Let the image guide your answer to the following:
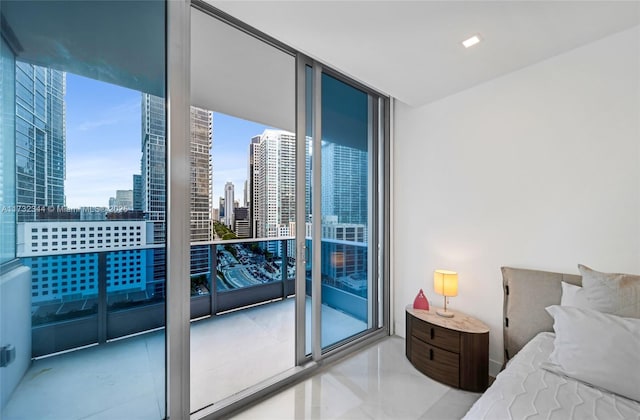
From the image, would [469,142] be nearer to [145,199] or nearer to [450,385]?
[450,385]

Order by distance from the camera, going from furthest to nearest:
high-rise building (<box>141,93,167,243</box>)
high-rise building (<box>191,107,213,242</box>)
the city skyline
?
high-rise building (<box>191,107,213,242</box>)
high-rise building (<box>141,93,167,243</box>)
the city skyline

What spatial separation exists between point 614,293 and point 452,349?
1.06 metres

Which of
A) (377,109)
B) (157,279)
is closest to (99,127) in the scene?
(157,279)

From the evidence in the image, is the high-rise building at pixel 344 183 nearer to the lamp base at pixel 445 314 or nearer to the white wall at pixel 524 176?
the white wall at pixel 524 176

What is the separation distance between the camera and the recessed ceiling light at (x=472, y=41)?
1.69m

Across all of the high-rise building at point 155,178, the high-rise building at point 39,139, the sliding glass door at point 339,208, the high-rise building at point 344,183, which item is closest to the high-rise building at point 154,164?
the high-rise building at point 155,178

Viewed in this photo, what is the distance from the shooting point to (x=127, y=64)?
4.69 ft

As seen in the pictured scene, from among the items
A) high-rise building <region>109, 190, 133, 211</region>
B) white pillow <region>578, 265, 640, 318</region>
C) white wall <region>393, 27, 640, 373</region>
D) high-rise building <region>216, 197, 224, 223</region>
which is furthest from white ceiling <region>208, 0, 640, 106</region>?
white pillow <region>578, 265, 640, 318</region>

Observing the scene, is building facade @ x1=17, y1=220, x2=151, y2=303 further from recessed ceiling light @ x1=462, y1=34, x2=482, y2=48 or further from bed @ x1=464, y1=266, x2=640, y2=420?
recessed ceiling light @ x1=462, y1=34, x2=482, y2=48

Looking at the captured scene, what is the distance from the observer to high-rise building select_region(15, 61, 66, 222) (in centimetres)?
113

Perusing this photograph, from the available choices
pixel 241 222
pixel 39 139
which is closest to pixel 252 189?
pixel 241 222

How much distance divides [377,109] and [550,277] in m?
2.19

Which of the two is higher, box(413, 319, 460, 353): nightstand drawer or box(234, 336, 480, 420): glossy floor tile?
box(413, 319, 460, 353): nightstand drawer

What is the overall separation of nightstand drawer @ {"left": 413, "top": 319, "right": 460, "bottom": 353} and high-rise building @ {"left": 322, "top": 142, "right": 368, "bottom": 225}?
114 cm
